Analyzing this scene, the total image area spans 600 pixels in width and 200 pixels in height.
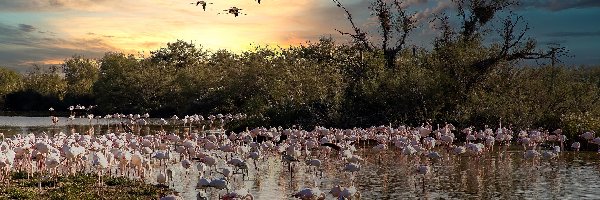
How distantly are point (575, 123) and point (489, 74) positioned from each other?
714cm

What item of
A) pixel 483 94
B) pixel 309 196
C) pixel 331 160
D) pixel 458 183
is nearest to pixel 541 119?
pixel 483 94

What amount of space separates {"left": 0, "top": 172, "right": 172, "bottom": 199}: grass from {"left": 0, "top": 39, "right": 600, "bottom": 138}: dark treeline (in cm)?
1817

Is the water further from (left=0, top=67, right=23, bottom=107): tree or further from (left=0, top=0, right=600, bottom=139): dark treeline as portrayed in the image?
(left=0, top=67, right=23, bottom=107): tree

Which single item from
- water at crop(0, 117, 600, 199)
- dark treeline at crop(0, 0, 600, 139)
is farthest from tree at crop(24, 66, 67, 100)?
water at crop(0, 117, 600, 199)

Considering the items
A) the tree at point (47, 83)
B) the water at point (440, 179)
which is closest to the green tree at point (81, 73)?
the tree at point (47, 83)

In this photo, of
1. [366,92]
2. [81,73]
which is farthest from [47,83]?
[366,92]

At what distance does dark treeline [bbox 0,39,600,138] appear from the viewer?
32156 mm

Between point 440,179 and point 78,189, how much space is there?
924cm

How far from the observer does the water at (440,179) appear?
15.0 m

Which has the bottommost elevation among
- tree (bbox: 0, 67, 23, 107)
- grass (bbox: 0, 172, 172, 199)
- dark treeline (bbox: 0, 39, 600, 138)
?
grass (bbox: 0, 172, 172, 199)

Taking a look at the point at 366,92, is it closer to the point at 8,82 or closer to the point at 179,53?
the point at 179,53

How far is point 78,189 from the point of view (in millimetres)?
15086

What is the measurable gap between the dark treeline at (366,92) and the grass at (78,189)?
18174 mm

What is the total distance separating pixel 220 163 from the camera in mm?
21656
